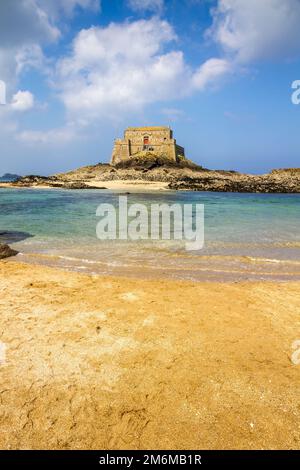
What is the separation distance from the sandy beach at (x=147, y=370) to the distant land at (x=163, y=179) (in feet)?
167

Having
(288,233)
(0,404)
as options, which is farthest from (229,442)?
(288,233)

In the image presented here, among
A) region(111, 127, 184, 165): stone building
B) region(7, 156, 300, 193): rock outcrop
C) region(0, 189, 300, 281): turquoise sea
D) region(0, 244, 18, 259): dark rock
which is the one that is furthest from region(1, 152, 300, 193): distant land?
region(0, 244, 18, 259): dark rock

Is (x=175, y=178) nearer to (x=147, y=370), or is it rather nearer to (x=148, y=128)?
(x=148, y=128)

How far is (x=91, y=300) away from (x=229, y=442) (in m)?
3.78

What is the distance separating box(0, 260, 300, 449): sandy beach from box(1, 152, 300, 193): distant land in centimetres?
5101

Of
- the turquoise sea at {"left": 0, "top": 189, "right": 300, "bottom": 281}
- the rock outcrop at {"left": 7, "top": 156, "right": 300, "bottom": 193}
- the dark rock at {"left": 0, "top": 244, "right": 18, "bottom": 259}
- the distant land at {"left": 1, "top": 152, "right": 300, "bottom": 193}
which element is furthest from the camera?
the rock outcrop at {"left": 7, "top": 156, "right": 300, "bottom": 193}

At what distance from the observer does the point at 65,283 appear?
23.9 ft

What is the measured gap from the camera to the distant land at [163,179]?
57.6 meters

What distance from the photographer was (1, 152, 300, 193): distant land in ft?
189

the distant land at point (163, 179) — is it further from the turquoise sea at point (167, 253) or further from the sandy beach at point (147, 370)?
the sandy beach at point (147, 370)

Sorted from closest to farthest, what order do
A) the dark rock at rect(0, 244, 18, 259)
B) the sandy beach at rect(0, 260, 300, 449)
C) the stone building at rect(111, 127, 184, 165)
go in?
the sandy beach at rect(0, 260, 300, 449), the dark rock at rect(0, 244, 18, 259), the stone building at rect(111, 127, 184, 165)

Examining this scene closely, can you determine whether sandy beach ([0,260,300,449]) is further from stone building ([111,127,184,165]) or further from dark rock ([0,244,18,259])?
stone building ([111,127,184,165])

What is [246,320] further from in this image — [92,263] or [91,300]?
[92,263]

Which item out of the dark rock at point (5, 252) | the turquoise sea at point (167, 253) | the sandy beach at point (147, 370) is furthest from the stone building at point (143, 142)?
the sandy beach at point (147, 370)
